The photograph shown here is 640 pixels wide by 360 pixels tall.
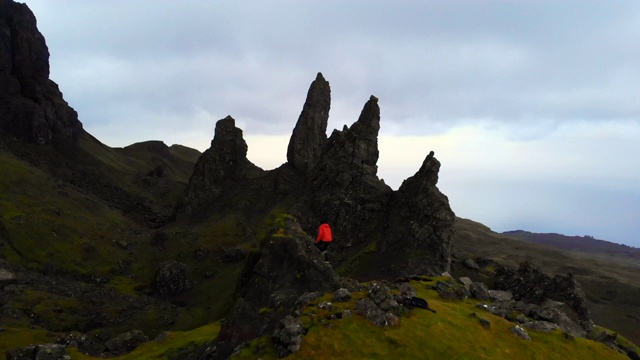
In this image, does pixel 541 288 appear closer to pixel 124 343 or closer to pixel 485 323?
pixel 485 323

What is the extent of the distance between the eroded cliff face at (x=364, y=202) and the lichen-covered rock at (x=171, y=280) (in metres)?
42.6

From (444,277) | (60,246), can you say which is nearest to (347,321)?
(444,277)

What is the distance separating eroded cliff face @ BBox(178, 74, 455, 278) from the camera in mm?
107812

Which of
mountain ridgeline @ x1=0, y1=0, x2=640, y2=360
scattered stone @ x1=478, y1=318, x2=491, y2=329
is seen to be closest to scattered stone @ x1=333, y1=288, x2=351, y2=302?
mountain ridgeline @ x1=0, y1=0, x2=640, y2=360

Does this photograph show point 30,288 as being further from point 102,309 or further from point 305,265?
point 305,265

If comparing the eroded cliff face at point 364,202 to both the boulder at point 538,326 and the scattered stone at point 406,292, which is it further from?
the scattered stone at point 406,292

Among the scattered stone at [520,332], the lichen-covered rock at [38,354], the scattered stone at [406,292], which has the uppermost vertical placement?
the scattered stone at [406,292]

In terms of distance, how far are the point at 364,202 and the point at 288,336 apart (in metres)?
109

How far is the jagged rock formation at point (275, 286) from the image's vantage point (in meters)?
35.9

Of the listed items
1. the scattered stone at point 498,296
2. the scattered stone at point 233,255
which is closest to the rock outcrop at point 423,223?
the scattered stone at point 498,296

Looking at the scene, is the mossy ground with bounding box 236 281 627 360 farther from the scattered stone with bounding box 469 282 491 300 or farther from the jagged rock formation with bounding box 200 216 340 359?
the scattered stone with bounding box 469 282 491 300

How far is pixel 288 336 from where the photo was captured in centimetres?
2886

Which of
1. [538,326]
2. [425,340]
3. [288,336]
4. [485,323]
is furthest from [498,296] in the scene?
[288,336]

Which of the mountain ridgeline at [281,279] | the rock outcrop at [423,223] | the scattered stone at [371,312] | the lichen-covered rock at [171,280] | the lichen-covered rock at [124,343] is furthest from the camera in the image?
the lichen-covered rock at [171,280]
